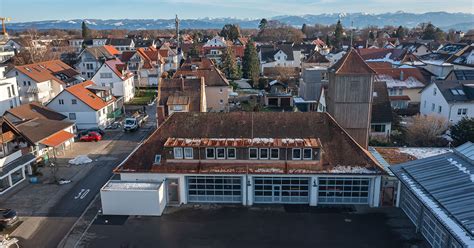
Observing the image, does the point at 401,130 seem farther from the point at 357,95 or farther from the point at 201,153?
the point at 201,153

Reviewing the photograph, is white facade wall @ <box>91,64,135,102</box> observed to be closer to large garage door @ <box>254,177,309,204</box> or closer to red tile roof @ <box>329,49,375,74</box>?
red tile roof @ <box>329,49,375,74</box>

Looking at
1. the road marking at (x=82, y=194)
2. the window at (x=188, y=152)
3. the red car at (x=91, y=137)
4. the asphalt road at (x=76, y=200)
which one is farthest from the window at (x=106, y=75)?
the window at (x=188, y=152)

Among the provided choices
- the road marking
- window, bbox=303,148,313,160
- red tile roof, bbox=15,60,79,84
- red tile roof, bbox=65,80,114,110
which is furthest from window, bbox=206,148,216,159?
red tile roof, bbox=15,60,79,84

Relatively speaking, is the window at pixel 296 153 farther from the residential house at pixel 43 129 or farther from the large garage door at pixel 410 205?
the residential house at pixel 43 129

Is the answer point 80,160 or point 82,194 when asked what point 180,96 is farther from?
point 82,194

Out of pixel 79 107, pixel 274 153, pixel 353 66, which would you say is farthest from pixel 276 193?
pixel 79 107

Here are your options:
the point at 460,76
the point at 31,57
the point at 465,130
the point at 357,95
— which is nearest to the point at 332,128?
the point at 357,95
